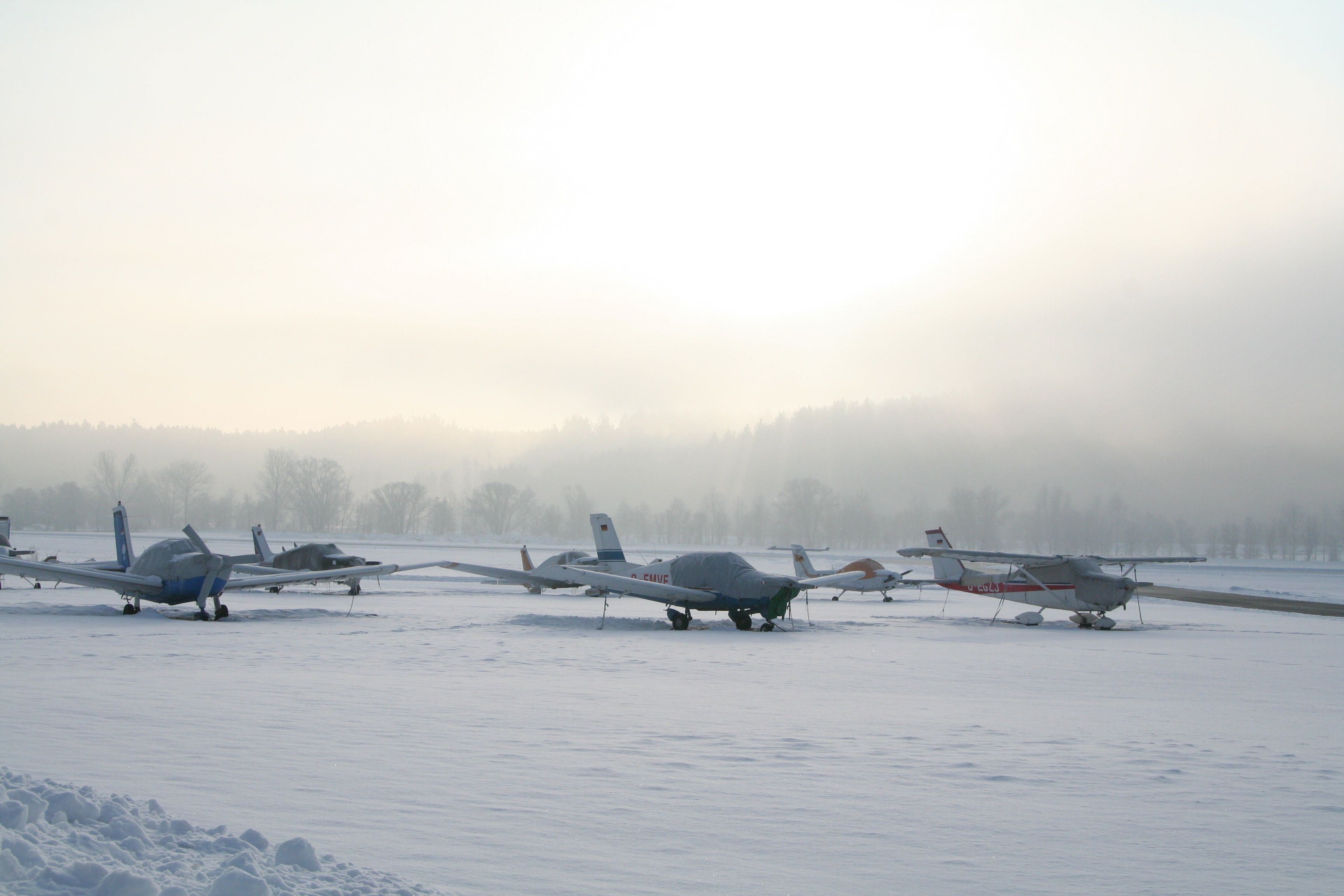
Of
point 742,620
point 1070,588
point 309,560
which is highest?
point 309,560

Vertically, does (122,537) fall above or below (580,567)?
above

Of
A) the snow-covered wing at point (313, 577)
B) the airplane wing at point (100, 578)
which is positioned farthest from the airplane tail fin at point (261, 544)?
the airplane wing at point (100, 578)

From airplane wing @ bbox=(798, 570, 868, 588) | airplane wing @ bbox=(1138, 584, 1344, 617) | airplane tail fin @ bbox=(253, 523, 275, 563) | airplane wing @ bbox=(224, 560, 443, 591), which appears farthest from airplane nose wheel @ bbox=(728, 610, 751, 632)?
airplane tail fin @ bbox=(253, 523, 275, 563)

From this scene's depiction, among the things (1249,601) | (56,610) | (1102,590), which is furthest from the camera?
(1249,601)

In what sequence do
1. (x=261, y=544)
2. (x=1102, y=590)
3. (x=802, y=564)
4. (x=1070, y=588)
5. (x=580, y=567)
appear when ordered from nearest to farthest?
1. (x=1102, y=590)
2. (x=1070, y=588)
3. (x=580, y=567)
4. (x=261, y=544)
5. (x=802, y=564)

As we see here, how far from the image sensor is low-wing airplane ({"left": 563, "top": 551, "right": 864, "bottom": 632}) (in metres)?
19.5

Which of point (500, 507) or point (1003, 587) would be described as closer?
point (1003, 587)

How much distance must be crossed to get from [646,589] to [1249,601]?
29.3 metres

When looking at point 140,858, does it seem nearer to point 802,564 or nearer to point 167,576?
point 167,576

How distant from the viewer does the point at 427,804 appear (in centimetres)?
538

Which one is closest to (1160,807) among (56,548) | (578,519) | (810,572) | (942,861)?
(942,861)

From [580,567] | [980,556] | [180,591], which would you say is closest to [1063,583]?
[980,556]

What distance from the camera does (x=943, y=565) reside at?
1104 inches

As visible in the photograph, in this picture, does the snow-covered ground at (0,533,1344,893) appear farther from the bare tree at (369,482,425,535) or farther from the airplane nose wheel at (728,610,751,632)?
the bare tree at (369,482,425,535)
